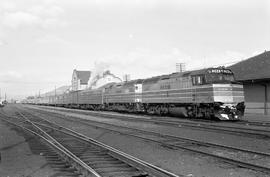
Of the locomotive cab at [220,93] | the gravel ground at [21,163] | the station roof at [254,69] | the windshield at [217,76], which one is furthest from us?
the station roof at [254,69]

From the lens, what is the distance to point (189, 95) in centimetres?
2327

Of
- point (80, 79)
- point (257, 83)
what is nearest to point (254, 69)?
point (257, 83)

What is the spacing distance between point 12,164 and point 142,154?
12.7 feet

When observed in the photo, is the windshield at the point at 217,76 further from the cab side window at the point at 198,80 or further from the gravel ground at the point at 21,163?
the gravel ground at the point at 21,163

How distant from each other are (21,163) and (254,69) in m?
28.3

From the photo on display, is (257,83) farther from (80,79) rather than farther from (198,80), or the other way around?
(80,79)

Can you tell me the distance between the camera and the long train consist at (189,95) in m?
20.8

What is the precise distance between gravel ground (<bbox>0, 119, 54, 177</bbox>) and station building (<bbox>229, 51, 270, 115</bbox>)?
72.6ft

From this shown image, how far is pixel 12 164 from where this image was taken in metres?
8.52

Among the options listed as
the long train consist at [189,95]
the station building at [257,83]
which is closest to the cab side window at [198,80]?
the long train consist at [189,95]

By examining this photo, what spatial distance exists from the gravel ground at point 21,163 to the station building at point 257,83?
72.6 feet

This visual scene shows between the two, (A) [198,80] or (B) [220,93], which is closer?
(B) [220,93]

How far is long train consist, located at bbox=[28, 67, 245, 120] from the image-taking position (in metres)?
20.8

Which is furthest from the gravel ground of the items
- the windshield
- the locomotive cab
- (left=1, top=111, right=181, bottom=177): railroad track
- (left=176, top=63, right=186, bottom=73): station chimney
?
(left=176, top=63, right=186, bottom=73): station chimney
